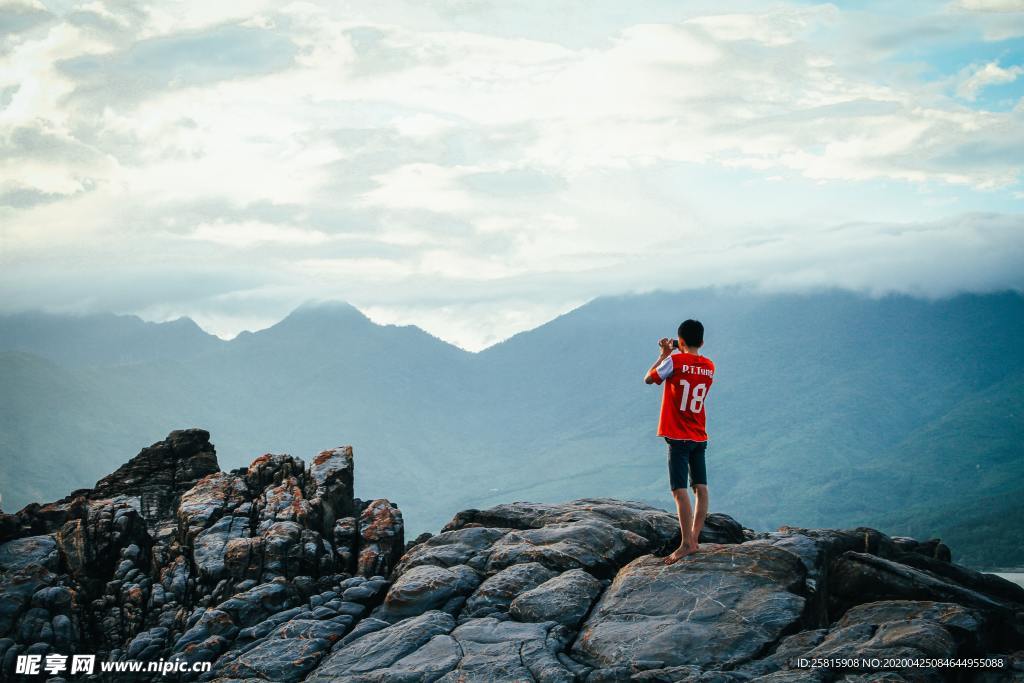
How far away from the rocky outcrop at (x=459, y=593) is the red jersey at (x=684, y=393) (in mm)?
3435

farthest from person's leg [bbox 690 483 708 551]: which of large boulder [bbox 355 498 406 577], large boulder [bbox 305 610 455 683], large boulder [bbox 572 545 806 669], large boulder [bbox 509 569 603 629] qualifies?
large boulder [bbox 355 498 406 577]

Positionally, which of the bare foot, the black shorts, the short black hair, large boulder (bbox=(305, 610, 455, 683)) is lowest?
large boulder (bbox=(305, 610, 455, 683))

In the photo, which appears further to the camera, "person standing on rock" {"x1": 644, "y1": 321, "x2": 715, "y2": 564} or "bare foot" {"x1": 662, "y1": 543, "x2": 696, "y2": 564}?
"bare foot" {"x1": 662, "y1": 543, "x2": 696, "y2": 564}

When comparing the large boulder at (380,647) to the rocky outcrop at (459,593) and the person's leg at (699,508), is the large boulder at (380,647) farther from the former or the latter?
the person's leg at (699,508)

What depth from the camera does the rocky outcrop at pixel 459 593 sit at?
1945 cm

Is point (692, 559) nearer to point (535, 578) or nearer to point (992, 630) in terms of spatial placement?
point (535, 578)

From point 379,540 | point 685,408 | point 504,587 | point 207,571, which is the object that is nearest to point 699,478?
point 685,408

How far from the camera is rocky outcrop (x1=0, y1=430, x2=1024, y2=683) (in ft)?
63.8

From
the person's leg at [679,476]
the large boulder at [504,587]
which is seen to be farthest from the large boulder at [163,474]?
the person's leg at [679,476]

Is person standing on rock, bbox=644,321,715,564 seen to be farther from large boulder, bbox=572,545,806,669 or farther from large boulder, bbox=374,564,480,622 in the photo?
large boulder, bbox=374,564,480,622

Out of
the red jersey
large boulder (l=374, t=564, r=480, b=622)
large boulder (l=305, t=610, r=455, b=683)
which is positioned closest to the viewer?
large boulder (l=305, t=610, r=455, b=683)

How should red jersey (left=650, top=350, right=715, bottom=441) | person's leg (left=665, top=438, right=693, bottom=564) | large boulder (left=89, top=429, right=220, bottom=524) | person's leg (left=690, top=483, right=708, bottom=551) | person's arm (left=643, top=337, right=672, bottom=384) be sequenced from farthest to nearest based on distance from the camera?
large boulder (left=89, top=429, right=220, bottom=524) → person's leg (left=690, top=483, right=708, bottom=551) → person's leg (left=665, top=438, right=693, bottom=564) → red jersey (left=650, top=350, right=715, bottom=441) → person's arm (left=643, top=337, right=672, bottom=384)

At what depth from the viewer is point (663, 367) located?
70.1ft

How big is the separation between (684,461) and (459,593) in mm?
7259
